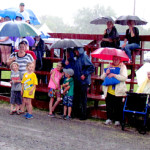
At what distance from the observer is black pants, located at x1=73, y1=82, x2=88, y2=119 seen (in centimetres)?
875

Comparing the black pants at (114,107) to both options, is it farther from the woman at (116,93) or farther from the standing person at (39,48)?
the standing person at (39,48)

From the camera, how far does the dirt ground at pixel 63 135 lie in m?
6.38

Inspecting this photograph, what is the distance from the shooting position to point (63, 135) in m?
7.13

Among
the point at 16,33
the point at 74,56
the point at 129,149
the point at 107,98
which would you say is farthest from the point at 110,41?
the point at 129,149

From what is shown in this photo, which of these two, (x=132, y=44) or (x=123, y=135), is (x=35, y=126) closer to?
(x=123, y=135)

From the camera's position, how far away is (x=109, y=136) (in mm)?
7215

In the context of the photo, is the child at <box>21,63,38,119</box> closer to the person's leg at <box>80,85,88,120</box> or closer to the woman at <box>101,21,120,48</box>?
the person's leg at <box>80,85,88,120</box>

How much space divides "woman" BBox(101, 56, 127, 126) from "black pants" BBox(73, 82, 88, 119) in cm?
67

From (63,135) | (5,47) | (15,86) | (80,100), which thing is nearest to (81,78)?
(80,100)

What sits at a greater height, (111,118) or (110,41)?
(110,41)

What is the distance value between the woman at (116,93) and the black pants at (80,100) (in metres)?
0.67

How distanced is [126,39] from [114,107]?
7.45 feet

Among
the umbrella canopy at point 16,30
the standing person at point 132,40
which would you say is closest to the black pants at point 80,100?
the standing person at point 132,40

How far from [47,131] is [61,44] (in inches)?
90.0
